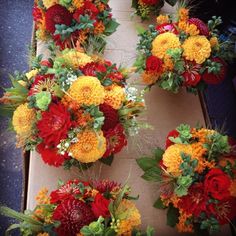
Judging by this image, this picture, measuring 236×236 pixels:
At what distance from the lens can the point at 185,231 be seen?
110 cm

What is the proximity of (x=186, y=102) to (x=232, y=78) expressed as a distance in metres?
0.72

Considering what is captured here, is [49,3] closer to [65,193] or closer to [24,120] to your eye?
[24,120]

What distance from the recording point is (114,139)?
1111mm

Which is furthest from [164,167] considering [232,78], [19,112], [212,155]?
[232,78]

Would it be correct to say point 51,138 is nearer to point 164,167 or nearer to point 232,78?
point 164,167

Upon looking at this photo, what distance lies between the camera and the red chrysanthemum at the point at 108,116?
1070 millimetres

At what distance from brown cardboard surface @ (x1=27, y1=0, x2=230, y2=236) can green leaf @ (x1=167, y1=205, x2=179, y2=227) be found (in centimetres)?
4

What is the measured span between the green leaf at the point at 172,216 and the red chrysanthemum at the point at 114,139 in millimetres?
251

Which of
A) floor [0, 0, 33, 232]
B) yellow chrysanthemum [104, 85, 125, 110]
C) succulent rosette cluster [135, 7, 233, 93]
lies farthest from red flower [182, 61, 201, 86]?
floor [0, 0, 33, 232]

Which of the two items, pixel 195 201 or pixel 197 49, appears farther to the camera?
pixel 197 49

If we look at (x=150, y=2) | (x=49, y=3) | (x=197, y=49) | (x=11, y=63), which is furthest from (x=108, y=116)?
(x=11, y=63)

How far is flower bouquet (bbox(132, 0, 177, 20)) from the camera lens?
1.55m

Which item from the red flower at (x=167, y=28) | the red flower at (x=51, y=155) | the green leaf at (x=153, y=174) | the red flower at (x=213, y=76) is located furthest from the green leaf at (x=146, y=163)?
the red flower at (x=167, y=28)

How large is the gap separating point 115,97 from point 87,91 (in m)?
0.10
